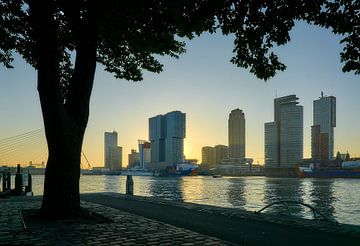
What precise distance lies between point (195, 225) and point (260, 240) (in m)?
2.61

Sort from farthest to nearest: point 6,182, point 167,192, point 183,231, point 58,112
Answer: point 167,192 → point 6,182 → point 58,112 → point 183,231

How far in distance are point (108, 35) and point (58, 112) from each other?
3249mm

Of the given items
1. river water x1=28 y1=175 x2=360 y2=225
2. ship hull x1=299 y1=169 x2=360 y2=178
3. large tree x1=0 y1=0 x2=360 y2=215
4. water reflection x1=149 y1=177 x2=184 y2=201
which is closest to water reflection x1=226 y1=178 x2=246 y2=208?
river water x1=28 y1=175 x2=360 y2=225

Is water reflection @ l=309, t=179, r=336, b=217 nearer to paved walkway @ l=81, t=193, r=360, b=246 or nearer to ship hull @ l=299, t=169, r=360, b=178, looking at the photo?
paved walkway @ l=81, t=193, r=360, b=246

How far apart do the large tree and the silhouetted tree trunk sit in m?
0.03

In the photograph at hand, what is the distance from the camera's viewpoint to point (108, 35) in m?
13.5

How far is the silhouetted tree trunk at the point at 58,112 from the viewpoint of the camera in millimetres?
11789

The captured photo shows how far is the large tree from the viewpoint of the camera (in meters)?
8.58

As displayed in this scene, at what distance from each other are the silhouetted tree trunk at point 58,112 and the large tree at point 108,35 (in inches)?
1.1

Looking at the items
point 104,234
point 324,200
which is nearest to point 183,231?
point 104,234

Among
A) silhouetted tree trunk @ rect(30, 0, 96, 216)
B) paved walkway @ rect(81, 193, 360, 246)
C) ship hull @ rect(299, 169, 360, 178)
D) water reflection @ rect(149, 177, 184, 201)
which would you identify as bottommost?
ship hull @ rect(299, 169, 360, 178)

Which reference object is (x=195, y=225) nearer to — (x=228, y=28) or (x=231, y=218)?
(x=231, y=218)

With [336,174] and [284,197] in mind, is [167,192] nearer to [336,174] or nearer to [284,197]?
[284,197]

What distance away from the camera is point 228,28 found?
9.78m
